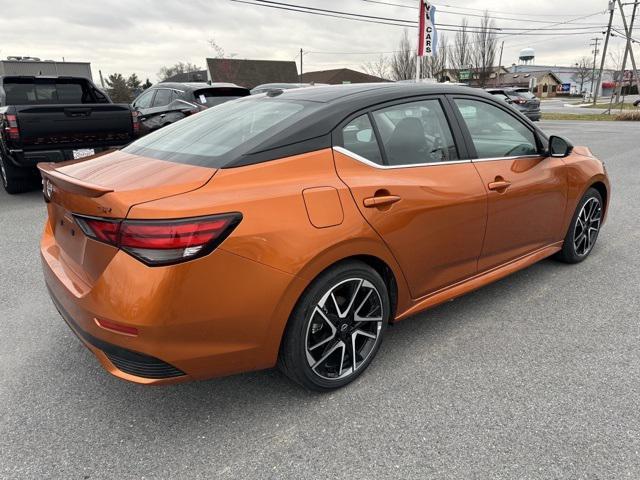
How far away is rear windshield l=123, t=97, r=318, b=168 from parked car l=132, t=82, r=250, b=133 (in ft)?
20.3

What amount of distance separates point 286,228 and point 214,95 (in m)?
8.18

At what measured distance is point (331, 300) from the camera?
2486 mm

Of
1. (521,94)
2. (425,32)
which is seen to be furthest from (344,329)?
(521,94)

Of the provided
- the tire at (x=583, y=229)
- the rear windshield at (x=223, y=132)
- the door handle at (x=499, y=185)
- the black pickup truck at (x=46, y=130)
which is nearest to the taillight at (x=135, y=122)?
the black pickup truck at (x=46, y=130)

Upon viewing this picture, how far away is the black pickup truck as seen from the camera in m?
6.43

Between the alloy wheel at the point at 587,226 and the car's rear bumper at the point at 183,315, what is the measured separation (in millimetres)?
3152

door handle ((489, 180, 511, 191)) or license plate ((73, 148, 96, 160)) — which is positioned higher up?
door handle ((489, 180, 511, 191))

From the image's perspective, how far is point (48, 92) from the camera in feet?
27.2

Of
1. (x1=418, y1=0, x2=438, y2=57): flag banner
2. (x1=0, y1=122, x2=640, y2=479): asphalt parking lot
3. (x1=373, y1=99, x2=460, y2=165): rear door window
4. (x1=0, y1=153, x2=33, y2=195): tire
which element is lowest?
(x1=0, y1=122, x2=640, y2=479): asphalt parking lot

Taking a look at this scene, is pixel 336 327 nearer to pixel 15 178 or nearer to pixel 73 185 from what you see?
pixel 73 185

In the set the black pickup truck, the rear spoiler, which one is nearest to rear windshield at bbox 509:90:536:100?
the black pickup truck

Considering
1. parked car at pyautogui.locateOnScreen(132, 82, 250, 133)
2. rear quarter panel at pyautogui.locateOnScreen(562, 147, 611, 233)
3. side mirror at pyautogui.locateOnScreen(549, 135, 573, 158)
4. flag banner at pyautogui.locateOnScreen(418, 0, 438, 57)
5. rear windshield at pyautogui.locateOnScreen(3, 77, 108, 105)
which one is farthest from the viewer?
flag banner at pyautogui.locateOnScreen(418, 0, 438, 57)

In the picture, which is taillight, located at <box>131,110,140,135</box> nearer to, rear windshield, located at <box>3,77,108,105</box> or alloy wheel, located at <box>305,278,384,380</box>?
rear windshield, located at <box>3,77,108,105</box>

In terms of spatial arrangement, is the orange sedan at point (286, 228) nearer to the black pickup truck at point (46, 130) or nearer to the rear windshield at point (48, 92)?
the black pickup truck at point (46, 130)
